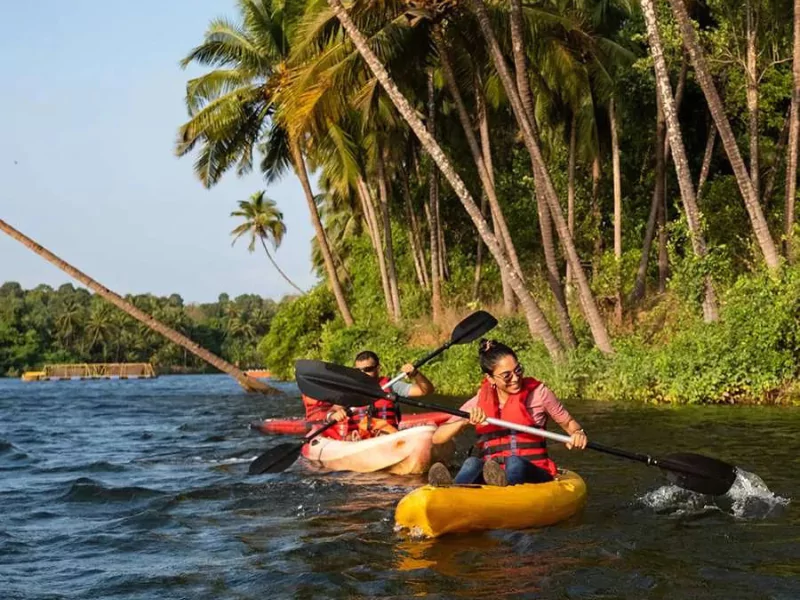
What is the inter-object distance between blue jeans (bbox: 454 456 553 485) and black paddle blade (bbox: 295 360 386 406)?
48.0 inches

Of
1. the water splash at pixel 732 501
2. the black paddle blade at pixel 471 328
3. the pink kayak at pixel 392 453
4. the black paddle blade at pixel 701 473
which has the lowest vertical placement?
the water splash at pixel 732 501

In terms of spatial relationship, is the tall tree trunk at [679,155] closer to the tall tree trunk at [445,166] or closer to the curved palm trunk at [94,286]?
the tall tree trunk at [445,166]

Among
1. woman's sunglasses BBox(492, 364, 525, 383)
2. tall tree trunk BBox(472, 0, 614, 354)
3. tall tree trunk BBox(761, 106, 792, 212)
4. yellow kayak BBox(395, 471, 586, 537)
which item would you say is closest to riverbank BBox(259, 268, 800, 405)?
tall tree trunk BBox(472, 0, 614, 354)

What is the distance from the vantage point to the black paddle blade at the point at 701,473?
7715 millimetres

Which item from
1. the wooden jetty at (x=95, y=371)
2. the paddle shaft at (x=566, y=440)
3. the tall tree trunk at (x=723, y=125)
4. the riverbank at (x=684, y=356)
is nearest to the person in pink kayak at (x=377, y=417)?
the paddle shaft at (x=566, y=440)

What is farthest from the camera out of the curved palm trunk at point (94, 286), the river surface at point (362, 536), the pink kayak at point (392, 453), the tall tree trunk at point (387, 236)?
the tall tree trunk at point (387, 236)

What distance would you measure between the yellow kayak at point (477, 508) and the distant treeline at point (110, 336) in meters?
81.4

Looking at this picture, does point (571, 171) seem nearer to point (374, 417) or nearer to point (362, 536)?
point (374, 417)

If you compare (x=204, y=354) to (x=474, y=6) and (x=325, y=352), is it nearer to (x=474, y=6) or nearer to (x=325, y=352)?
(x=325, y=352)

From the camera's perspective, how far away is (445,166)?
1719 centimetres

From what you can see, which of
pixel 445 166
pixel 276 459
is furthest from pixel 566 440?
pixel 445 166

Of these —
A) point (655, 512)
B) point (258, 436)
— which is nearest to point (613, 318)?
point (258, 436)

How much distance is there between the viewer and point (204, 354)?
78.4ft

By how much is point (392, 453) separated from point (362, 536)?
9.53 ft
